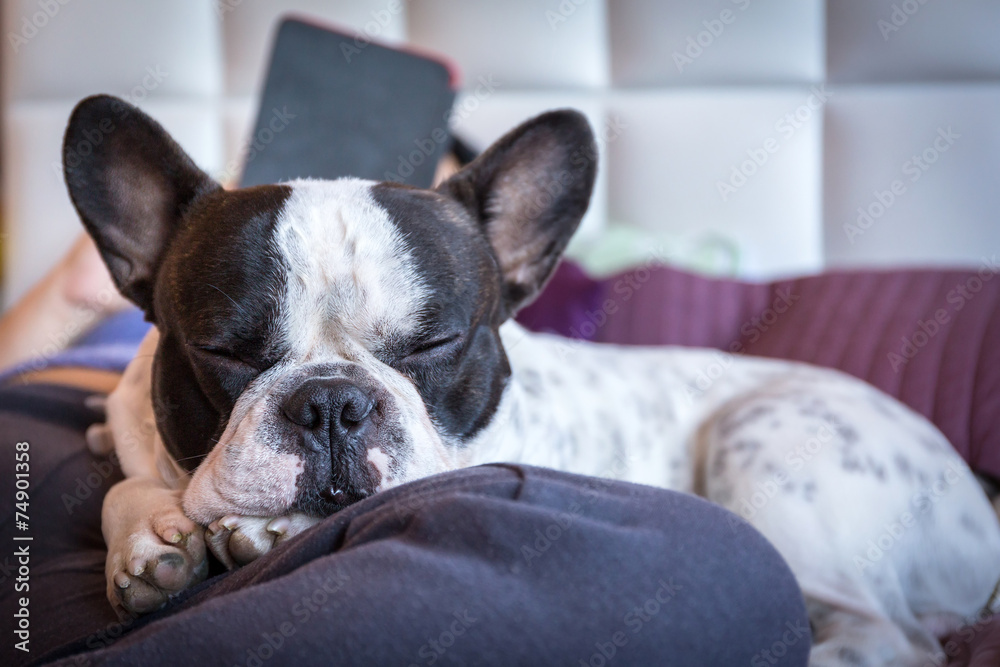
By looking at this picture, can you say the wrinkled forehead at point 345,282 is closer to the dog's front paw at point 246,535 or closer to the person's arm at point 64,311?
the dog's front paw at point 246,535

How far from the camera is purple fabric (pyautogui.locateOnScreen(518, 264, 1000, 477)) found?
1.92m

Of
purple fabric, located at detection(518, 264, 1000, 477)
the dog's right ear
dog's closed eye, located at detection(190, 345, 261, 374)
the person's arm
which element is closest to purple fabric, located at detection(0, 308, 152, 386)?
the person's arm

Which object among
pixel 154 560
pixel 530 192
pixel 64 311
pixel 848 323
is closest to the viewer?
pixel 154 560

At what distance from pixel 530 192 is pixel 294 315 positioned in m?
0.60

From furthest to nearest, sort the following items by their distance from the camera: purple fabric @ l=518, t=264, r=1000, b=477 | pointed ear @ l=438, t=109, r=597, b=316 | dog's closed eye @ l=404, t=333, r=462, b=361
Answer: purple fabric @ l=518, t=264, r=1000, b=477, pointed ear @ l=438, t=109, r=597, b=316, dog's closed eye @ l=404, t=333, r=462, b=361

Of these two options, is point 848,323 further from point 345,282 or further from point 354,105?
point 354,105

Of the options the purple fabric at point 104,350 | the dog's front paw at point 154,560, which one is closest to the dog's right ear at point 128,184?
the dog's front paw at point 154,560

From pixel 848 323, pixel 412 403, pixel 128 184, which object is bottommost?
pixel 848 323

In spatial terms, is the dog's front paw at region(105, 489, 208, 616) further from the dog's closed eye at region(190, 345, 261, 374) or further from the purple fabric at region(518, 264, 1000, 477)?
the purple fabric at region(518, 264, 1000, 477)

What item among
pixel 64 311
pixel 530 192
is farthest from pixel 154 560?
pixel 64 311

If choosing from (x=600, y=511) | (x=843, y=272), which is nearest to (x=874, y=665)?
(x=600, y=511)

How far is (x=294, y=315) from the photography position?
46.0 inches

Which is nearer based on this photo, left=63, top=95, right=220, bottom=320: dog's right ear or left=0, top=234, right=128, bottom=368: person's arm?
left=63, top=95, right=220, bottom=320: dog's right ear

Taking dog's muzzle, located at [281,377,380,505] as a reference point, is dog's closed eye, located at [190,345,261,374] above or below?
above
